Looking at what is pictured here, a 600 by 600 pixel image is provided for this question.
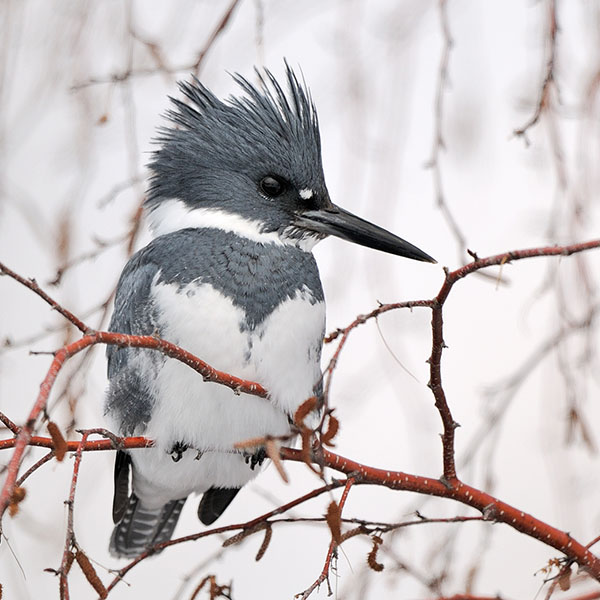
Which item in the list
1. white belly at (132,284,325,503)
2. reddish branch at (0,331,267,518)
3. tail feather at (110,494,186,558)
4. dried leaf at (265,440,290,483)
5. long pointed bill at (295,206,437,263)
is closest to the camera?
reddish branch at (0,331,267,518)

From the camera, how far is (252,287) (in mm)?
1276

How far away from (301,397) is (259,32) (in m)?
0.58

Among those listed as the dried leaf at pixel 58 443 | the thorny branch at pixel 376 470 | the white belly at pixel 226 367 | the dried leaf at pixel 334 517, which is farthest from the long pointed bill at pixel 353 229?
the dried leaf at pixel 58 443

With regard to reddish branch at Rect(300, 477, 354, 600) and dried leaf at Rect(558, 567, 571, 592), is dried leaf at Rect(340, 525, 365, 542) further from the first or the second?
dried leaf at Rect(558, 567, 571, 592)

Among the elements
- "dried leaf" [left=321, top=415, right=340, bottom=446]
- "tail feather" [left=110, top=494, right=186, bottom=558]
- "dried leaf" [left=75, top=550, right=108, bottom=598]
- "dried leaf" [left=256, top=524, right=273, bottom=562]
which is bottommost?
"dried leaf" [left=75, top=550, right=108, bottom=598]

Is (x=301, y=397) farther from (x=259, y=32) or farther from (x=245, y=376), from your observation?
(x=259, y=32)

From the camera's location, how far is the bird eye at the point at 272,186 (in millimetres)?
1437

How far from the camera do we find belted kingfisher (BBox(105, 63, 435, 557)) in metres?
1.25

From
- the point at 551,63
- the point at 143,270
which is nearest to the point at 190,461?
the point at 143,270

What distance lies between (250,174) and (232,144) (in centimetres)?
6

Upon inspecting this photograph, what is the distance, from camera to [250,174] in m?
1.44

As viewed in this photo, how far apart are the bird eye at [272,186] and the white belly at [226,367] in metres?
0.21

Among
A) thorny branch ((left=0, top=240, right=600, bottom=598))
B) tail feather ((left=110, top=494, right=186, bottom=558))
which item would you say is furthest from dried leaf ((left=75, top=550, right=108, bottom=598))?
tail feather ((left=110, top=494, right=186, bottom=558))

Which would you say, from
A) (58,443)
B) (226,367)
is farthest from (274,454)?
(226,367)
